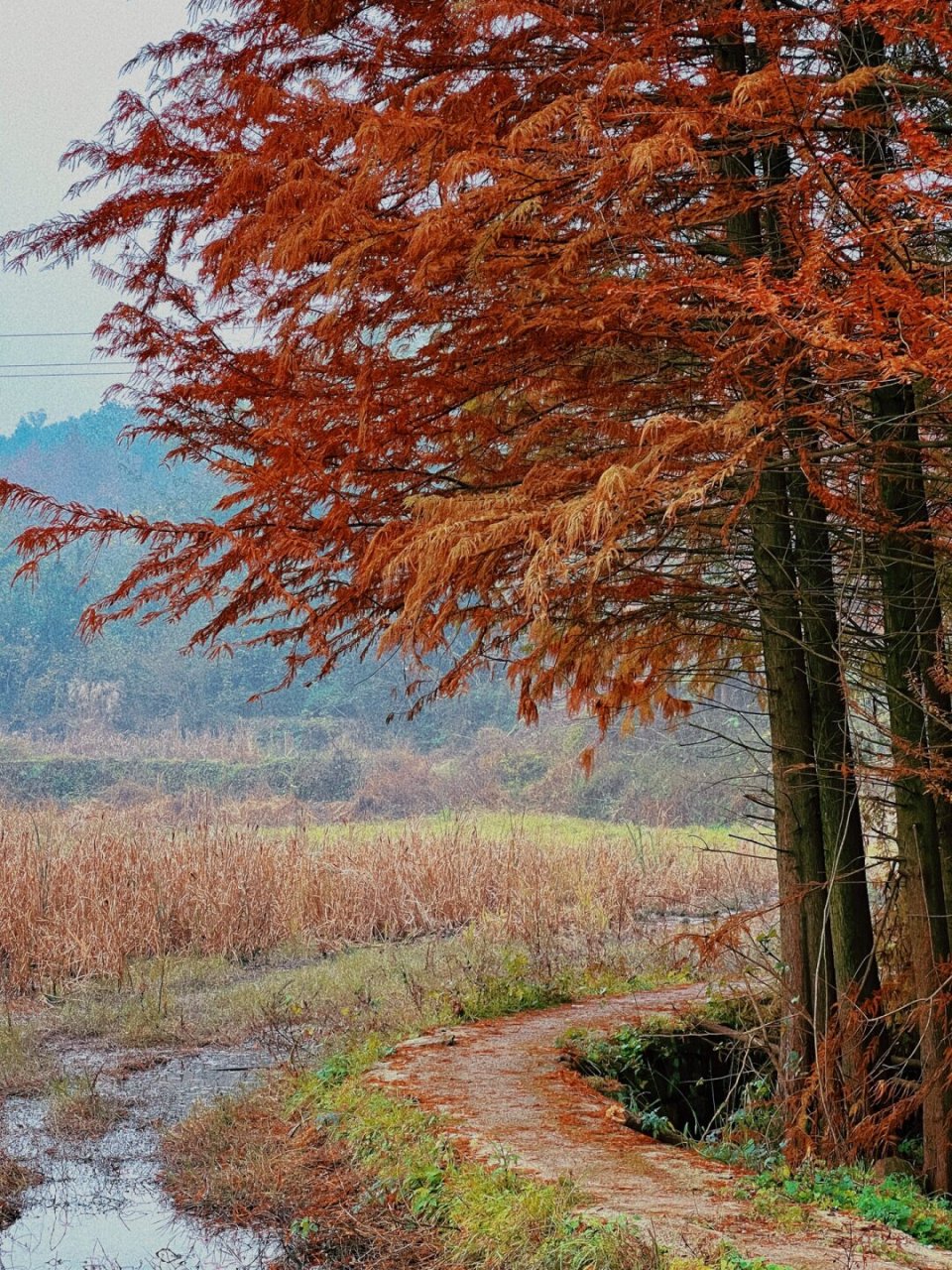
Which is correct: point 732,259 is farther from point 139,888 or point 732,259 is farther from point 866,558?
point 139,888

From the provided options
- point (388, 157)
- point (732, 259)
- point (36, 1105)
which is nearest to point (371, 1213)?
point (36, 1105)

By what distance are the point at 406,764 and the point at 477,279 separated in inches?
1538

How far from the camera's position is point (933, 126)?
4.48 m

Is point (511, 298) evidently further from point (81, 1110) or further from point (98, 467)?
point (98, 467)

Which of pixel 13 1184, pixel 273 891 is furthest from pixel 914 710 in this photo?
pixel 273 891

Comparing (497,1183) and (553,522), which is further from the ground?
(553,522)

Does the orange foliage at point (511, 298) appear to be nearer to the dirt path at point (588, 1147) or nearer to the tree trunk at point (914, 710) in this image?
the tree trunk at point (914, 710)

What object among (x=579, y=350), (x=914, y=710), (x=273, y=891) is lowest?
(x=273, y=891)

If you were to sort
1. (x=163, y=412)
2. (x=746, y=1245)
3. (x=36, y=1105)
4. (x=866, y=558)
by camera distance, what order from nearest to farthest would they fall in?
(x=746, y=1245) → (x=866, y=558) → (x=163, y=412) → (x=36, y=1105)

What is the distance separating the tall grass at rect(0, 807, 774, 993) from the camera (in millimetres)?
10250

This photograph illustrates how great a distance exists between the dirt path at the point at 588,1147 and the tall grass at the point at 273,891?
2931 mm

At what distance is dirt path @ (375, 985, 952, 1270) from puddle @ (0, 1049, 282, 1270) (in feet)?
3.19

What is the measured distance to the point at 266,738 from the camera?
46.3m

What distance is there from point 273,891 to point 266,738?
35291mm
